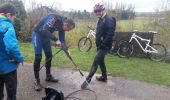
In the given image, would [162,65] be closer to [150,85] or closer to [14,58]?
[150,85]

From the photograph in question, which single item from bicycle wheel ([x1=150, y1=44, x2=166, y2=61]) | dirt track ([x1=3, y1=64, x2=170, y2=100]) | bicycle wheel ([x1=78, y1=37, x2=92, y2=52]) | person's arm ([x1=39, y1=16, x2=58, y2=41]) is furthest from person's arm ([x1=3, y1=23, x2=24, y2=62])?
bicycle wheel ([x1=78, y1=37, x2=92, y2=52])

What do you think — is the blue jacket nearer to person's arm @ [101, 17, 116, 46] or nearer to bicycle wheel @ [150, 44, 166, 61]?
person's arm @ [101, 17, 116, 46]

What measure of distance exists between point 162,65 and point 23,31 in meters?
6.29

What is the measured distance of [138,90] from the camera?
251 inches

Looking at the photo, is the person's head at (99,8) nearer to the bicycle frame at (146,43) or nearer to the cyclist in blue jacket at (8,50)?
the cyclist in blue jacket at (8,50)

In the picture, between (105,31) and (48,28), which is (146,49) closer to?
(105,31)

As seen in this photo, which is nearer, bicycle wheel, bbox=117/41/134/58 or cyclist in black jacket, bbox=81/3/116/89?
cyclist in black jacket, bbox=81/3/116/89

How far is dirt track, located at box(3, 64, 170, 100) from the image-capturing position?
19.2ft

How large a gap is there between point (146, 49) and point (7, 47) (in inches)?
274

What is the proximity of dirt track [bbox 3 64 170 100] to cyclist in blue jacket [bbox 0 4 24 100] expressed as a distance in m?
1.38

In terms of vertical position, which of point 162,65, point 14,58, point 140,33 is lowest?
point 162,65

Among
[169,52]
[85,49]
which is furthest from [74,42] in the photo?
[169,52]

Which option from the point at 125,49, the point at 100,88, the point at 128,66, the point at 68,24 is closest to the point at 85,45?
the point at 125,49

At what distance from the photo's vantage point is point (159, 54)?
10.2 m
